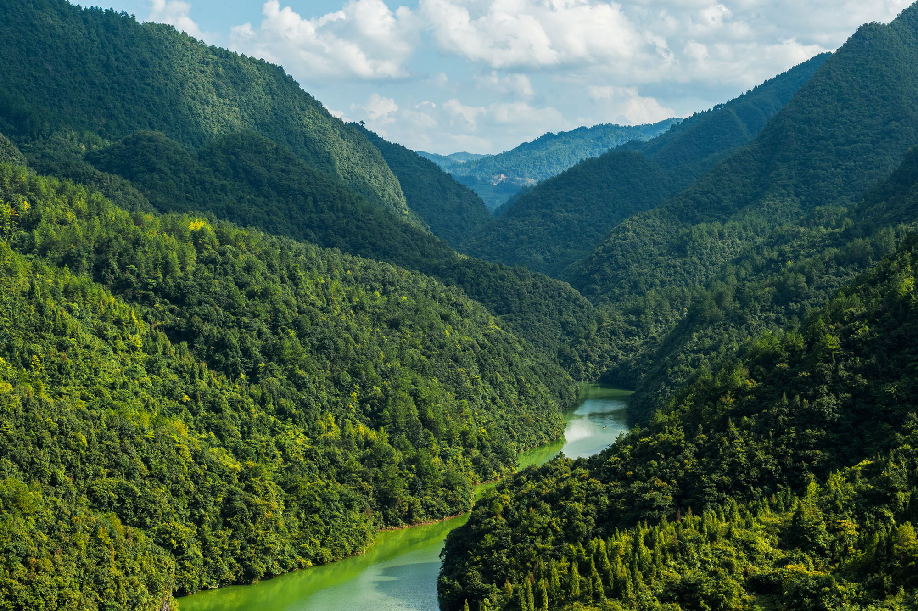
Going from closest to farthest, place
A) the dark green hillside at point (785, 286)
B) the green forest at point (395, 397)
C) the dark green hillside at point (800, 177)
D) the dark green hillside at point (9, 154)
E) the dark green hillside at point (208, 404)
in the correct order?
the green forest at point (395, 397) → the dark green hillside at point (208, 404) → the dark green hillside at point (785, 286) → the dark green hillside at point (9, 154) → the dark green hillside at point (800, 177)

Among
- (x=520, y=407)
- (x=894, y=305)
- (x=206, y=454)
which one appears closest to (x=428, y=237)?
(x=520, y=407)

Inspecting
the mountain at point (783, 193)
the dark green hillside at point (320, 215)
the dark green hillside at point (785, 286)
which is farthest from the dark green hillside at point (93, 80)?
the dark green hillside at point (785, 286)

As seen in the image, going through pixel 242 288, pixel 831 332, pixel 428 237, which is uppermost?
pixel 428 237

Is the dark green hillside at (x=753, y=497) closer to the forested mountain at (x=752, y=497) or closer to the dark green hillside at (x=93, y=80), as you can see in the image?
the forested mountain at (x=752, y=497)

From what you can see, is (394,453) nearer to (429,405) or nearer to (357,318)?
(429,405)

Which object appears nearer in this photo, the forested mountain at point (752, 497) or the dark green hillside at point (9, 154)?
the forested mountain at point (752, 497)

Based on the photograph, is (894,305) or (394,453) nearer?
(894,305)

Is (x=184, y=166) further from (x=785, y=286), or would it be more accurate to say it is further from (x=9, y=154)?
(x=785, y=286)

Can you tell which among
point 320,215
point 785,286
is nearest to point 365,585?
point 785,286
